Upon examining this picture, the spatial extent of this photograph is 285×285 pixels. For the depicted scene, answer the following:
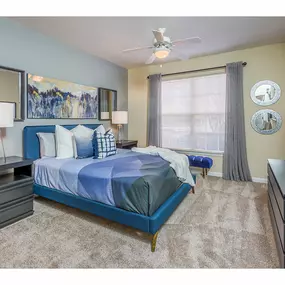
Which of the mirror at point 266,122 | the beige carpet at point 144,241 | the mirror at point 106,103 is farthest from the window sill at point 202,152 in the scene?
the mirror at point 106,103

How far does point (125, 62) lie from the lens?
484 centimetres

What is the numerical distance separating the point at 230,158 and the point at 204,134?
774mm

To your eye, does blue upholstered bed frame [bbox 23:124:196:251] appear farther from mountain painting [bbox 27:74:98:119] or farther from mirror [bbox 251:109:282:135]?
mirror [bbox 251:109:282:135]

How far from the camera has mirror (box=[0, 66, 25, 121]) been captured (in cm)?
284

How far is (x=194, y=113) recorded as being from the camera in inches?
180

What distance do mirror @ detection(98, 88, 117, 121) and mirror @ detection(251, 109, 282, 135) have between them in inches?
125

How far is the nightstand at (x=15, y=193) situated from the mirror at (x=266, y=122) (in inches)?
161

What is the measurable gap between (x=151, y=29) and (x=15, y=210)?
10.5ft

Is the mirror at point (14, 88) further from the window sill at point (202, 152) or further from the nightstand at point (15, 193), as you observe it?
the window sill at point (202, 152)

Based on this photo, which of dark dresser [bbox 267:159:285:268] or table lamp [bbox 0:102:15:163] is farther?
table lamp [bbox 0:102:15:163]

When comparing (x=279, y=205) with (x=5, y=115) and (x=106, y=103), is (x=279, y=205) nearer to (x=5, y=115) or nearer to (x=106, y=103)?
(x=5, y=115)

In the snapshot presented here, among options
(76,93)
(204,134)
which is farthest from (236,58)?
(76,93)

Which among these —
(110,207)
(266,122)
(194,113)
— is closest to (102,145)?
(110,207)

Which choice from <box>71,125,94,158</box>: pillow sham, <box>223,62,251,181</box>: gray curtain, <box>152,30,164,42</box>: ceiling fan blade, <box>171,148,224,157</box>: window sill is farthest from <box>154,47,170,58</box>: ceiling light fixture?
<box>171,148,224,157</box>: window sill
